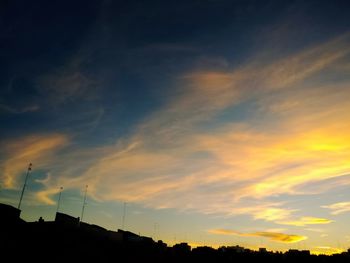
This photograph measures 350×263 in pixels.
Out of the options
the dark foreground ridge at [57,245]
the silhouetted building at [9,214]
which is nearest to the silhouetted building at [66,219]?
the dark foreground ridge at [57,245]

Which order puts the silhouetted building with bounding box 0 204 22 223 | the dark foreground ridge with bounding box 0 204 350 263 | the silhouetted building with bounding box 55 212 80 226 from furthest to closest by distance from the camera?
the silhouetted building with bounding box 55 212 80 226
the silhouetted building with bounding box 0 204 22 223
the dark foreground ridge with bounding box 0 204 350 263

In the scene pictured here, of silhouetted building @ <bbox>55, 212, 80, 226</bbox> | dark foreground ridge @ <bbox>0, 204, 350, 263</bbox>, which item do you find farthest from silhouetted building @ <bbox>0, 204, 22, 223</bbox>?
silhouetted building @ <bbox>55, 212, 80, 226</bbox>

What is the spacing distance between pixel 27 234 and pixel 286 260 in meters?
90.6

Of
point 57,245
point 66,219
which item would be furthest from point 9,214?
point 57,245

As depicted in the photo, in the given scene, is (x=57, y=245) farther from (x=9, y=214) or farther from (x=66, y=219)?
(x=66, y=219)

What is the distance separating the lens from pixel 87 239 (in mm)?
81875

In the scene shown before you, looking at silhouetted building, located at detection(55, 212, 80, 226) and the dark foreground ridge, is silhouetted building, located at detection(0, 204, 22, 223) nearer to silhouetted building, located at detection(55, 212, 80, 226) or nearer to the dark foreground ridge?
the dark foreground ridge

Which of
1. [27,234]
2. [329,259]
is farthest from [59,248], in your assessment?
[329,259]

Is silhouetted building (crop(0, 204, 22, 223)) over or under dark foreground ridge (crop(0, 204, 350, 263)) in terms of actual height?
over

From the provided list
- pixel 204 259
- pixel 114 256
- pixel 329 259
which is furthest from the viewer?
pixel 329 259

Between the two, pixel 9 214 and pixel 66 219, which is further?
pixel 66 219

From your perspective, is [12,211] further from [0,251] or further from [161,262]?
[161,262]

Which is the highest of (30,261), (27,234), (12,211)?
(12,211)

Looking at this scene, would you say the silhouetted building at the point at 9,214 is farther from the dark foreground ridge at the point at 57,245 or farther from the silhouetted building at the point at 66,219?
the silhouetted building at the point at 66,219
